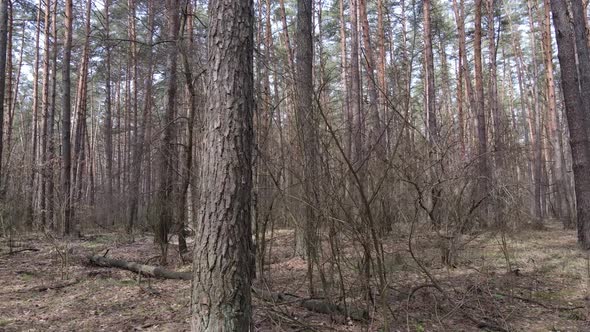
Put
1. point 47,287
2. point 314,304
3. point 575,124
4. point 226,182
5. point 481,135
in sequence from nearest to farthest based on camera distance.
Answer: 1. point 226,182
2. point 314,304
3. point 47,287
4. point 575,124
5. point 481,135

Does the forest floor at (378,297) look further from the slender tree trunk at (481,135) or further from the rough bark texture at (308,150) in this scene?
the slender tree trunk at (481,135)

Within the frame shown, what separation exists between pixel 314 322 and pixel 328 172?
4.50ft

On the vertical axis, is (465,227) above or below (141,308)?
above

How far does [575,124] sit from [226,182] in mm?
6878

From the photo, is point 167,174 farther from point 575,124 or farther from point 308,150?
point 575,124

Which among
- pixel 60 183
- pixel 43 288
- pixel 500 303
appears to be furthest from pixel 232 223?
pixel 60 183

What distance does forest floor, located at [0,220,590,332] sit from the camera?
3521mm

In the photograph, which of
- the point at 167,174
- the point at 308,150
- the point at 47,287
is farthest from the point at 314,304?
the point at 47,287

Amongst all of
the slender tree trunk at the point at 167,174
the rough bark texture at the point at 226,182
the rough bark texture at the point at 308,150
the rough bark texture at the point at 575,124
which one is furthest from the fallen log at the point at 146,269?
the rough bark texture at the point at 575,124

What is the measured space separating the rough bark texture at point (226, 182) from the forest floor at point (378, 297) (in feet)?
2.77

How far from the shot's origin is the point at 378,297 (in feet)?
11.1

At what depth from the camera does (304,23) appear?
697 centimetres

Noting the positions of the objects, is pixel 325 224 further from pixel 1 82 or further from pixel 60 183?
pixel 60 183

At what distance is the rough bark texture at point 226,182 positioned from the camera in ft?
8.34
